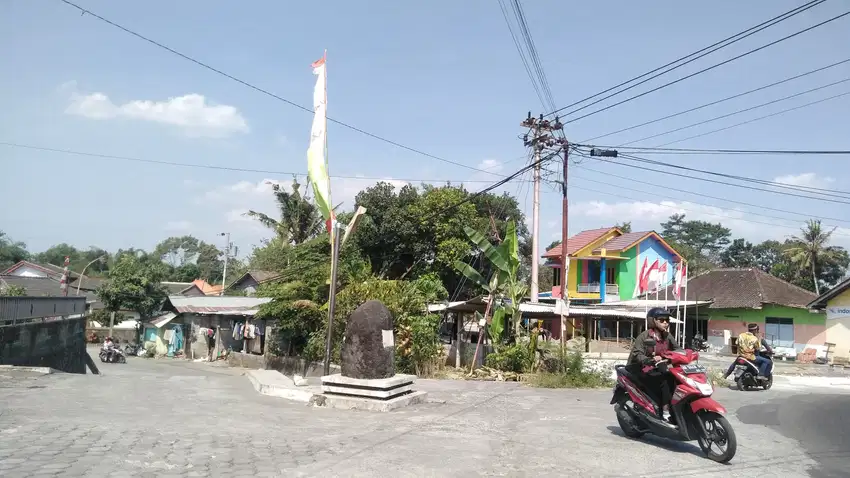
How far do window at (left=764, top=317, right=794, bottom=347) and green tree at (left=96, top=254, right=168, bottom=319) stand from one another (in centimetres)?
3649

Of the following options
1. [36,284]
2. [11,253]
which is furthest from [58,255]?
[36,284]

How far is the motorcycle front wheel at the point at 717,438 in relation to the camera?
6.38m

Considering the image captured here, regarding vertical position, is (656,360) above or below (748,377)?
above

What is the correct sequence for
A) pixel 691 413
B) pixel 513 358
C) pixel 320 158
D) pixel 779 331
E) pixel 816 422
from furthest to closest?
1. pixel 779 331
2. pixel 513 358
3. pixel 320 158
4. pixel 816 422
5. pixel 691 413

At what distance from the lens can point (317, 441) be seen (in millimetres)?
6969

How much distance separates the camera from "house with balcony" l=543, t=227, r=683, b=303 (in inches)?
1524

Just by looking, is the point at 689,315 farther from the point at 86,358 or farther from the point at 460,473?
the point at 460,473

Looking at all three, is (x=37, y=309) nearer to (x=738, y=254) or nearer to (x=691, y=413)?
(x=691, y=413)

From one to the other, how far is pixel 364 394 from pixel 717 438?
16.9ft

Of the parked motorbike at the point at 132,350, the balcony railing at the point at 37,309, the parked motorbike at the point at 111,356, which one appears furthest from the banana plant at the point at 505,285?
the parked motorbike at the point at 132,350

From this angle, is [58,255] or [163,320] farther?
[58,255]

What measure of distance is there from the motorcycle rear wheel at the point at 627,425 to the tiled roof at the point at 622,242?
32249mm

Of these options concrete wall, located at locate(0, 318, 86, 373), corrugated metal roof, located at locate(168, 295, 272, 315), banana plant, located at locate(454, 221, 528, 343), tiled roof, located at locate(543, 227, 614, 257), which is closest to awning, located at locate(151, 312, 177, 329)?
corrugated metal roof, located at locate(168, 295, 272, 315)

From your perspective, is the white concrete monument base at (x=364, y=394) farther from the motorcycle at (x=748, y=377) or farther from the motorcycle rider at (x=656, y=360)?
Answer: the motorcycle at (x=748, y=377)
